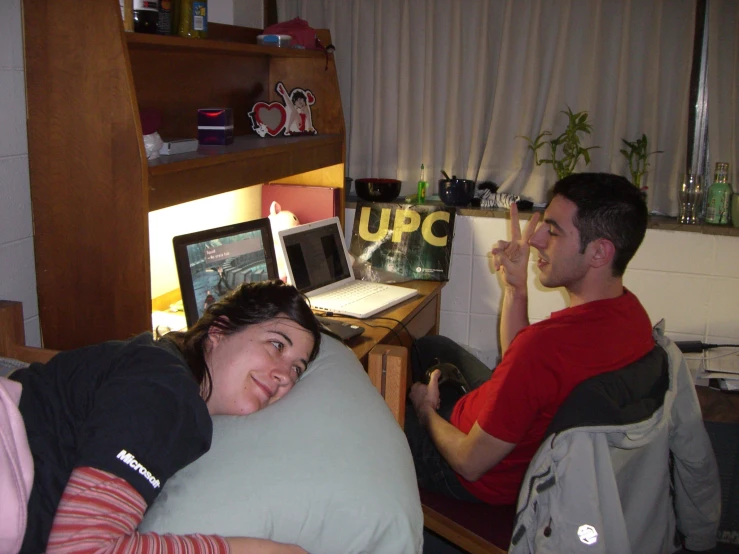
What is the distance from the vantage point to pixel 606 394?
138 centimetres

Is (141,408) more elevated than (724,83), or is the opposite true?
(724,83)

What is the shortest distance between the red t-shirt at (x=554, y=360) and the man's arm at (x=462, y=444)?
0.03m

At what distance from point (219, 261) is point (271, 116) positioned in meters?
0.67

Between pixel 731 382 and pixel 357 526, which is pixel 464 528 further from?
pixel 731 382

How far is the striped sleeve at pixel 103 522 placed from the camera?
0.91 metres

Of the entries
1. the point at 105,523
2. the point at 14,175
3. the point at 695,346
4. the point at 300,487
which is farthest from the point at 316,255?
the point at 105,523

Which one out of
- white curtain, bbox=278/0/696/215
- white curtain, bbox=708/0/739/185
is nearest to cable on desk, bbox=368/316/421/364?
white curtain, bbox=278/0/696/215

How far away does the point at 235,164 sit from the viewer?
6.53 ft

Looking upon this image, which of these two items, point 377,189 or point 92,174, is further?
point 377,189

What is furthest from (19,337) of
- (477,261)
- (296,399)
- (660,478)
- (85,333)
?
(477,261)

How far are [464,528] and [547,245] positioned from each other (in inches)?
28.2

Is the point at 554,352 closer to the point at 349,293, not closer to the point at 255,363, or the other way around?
the point at 255,363

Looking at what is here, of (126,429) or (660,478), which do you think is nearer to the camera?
(126,429)

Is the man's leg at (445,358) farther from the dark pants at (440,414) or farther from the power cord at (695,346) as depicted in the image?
the power cord at (695,346)
